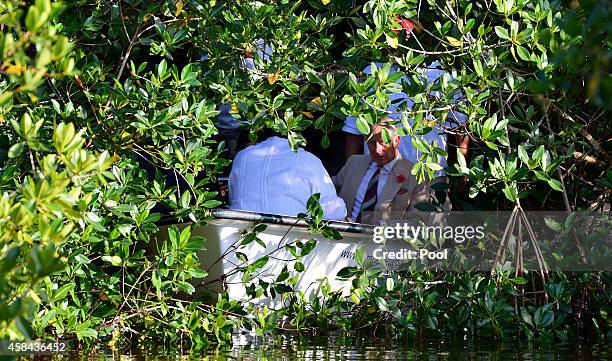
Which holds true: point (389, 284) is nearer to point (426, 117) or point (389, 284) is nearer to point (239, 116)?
point (426, 117)

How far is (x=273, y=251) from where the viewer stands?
6.31m

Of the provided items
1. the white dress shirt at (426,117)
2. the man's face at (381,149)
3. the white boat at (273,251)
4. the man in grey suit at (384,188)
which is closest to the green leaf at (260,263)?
the white boat at (273,251)

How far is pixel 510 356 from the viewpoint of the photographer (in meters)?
5.68

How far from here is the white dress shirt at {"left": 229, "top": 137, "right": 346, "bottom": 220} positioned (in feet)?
22.5

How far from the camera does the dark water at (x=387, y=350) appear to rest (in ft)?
18.5

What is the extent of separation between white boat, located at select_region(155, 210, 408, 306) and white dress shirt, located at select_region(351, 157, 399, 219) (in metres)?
0.59

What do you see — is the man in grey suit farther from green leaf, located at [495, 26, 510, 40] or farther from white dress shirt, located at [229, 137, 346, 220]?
green leaf, located at [495, 26, 510, 40]

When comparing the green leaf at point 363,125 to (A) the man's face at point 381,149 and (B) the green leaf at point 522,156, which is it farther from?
(A) the man's face at point 381,149

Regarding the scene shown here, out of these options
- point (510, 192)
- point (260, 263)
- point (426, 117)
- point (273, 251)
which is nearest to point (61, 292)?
point (260, 263)

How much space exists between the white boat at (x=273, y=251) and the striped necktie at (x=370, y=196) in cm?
55

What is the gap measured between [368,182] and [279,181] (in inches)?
36.8

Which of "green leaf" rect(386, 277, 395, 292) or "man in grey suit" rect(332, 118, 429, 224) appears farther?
"man in grey suit" rect(332, 118, 429, 224)

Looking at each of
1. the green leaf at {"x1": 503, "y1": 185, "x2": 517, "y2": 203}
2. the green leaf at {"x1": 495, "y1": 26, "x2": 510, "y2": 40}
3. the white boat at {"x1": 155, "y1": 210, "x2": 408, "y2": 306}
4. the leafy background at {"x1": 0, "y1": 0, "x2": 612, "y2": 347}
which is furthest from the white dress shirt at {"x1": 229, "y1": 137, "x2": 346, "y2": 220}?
the green leaf at {"x1": 495, "y1": 26, "x2": 510, "y2": 40}

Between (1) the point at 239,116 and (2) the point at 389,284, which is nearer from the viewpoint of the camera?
(1) the point at 239,116
